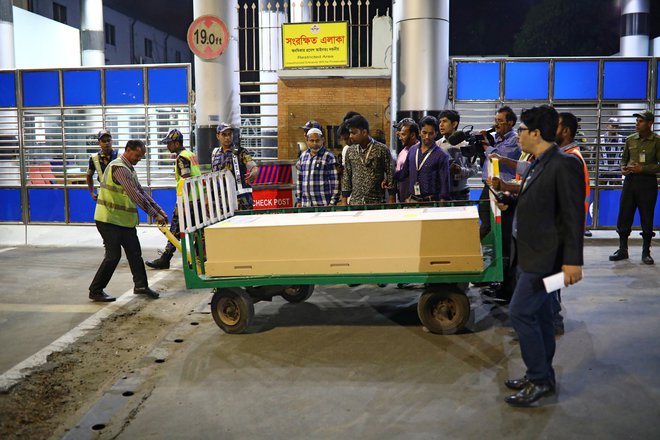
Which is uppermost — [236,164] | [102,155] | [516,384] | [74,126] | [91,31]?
[91,31]

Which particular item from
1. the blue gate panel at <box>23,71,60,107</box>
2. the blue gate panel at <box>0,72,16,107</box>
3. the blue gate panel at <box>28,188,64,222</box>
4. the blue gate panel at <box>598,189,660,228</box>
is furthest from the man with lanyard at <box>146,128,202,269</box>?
the blue gate panel at <box>598,189,660,228</box>

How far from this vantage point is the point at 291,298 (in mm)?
6969

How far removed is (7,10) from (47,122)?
446cm

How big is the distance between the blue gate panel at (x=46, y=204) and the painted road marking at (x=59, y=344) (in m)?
4.28

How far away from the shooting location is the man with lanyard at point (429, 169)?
684 cm

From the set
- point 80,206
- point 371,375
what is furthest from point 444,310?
point 80,206

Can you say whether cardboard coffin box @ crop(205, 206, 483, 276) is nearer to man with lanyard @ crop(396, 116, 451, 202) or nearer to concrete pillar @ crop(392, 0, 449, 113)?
man with lanyard @ crop(396, 116, 451, 202)

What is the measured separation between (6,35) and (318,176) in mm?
9982

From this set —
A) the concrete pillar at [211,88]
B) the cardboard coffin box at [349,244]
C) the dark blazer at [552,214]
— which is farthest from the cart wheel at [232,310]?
the concrete pillar at [211,88]

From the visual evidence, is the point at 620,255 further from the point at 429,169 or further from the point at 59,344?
the point at 59,344

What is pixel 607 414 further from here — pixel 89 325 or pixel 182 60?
pixel 182 60

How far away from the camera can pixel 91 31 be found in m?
21.2

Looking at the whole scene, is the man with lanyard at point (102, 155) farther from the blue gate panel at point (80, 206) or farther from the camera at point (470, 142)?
the camera at point (470, 142)

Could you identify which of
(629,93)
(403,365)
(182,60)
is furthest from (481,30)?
(403,365)
